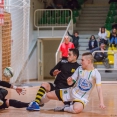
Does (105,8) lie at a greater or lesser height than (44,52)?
greater

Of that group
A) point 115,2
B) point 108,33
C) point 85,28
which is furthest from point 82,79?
point 115,2

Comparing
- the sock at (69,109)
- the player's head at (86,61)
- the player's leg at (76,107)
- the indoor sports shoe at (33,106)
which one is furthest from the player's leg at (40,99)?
the player's head at (86,61)

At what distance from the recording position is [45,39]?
18.5m

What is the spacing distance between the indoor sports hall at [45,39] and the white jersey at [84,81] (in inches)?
20.8

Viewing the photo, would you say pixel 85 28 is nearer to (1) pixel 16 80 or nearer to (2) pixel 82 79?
(1) pixel 16 80

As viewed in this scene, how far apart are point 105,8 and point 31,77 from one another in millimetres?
6702

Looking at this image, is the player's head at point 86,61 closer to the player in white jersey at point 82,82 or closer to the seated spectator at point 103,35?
the player in white jersey at point 82,82

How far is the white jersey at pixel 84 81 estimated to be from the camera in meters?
6.35

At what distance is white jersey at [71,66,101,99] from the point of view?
20.8 ft

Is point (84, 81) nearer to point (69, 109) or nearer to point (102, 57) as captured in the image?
point (69, 109)

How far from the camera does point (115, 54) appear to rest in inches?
554

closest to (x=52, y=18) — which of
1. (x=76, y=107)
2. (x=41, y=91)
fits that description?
(x=41, y=91)

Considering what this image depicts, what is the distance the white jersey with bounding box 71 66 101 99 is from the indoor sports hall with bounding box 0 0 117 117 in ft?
1.73

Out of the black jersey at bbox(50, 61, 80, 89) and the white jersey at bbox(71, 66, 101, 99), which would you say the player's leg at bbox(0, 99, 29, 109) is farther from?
the white jersey at bbox(71, 66, 101, 99)
